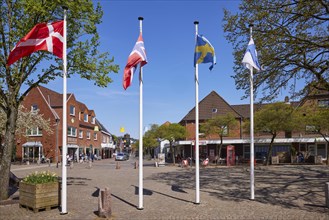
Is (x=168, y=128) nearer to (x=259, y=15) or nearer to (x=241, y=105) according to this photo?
(x=241, y=105)

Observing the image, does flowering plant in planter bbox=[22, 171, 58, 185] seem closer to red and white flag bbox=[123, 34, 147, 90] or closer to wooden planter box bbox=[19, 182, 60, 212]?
wooden planter box bbox=[19, 182, 60, 212]

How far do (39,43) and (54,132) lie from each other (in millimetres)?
42151

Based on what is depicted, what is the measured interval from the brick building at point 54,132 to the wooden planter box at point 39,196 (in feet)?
109

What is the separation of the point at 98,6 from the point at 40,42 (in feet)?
17.0

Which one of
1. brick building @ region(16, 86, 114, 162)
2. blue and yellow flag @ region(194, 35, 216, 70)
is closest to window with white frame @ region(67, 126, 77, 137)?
brick building @ region(16, 86, 114, 162)

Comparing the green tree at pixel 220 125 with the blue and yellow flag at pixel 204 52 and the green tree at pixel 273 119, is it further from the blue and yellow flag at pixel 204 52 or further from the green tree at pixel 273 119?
the blue and yellow flag at pixel 204 52

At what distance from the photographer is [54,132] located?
5112cm

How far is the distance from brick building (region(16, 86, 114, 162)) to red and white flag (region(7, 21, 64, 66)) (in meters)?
33.4

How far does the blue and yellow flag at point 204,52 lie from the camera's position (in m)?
12.1

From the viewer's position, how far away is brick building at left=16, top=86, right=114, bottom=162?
1982 inches

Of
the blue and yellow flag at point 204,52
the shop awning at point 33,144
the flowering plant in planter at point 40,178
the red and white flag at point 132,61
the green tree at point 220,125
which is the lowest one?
the shop awning at point 33,144

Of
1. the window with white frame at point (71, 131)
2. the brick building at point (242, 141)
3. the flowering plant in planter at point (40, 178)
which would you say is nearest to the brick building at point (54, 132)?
the window with white frame at point (71, 131)

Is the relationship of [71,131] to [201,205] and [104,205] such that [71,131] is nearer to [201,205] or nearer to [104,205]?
[201,205]

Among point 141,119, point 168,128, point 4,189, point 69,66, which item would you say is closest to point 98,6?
point 69,66
